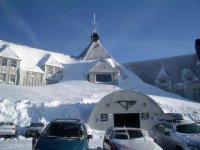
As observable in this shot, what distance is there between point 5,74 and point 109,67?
16.6 meters

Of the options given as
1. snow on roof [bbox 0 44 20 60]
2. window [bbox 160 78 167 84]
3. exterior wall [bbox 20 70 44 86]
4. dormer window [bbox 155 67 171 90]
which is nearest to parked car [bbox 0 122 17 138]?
exterior wall [bbox 20 70 44 86]

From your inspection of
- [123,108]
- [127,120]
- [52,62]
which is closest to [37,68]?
[52,62]

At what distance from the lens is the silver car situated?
11.3m

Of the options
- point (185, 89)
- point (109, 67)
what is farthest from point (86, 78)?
point (185, 89)

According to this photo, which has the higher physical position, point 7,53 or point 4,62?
point 7,53

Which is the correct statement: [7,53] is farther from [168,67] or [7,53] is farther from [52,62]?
[168,67]

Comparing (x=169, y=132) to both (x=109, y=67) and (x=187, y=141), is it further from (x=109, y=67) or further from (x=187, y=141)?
(x=109, y=67)

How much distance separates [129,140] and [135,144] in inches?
21.3

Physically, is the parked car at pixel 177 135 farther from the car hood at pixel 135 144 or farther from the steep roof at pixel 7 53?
the steep roof at pixel 7 53

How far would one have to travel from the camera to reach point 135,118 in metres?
30.0

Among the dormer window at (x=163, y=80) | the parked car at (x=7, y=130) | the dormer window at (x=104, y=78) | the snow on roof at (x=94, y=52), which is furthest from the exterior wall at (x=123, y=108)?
the snow on roof at (x=94, y=52)

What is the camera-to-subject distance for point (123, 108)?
29.4m

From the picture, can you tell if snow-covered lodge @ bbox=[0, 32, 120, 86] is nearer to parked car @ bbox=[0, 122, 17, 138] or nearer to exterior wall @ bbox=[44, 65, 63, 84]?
exterior wall @ bbox=[44, 65, 63, 84]

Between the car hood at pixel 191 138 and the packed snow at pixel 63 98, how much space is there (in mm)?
7724
